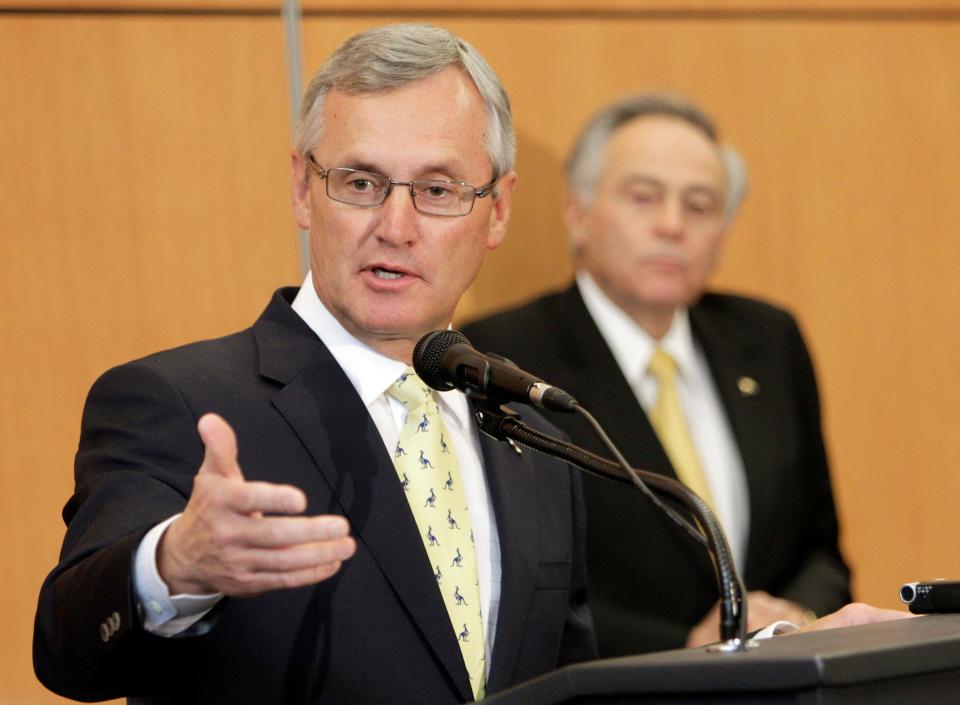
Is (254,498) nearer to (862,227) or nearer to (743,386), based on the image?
(743,386)

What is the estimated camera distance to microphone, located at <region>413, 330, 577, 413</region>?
63.2 inches

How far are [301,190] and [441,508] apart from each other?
57 cm

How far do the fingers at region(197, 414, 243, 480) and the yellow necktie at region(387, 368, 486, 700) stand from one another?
52 centimetres

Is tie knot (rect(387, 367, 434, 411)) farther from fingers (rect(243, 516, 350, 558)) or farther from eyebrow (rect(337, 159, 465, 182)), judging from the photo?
fingers (rect(243, 516, 350, 558))

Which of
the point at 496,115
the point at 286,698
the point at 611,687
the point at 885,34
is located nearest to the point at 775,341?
the point at 885,34

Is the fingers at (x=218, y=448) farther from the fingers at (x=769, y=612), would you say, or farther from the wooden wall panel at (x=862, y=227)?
the wooden wall panel at (x=862, y=227)

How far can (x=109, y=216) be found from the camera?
116 inches

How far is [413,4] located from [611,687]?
2522 mm

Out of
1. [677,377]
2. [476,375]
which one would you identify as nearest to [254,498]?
[476,375]

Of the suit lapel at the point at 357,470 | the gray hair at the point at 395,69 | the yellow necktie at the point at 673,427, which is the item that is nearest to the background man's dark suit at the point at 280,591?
the suit lapel at the point at 357,470

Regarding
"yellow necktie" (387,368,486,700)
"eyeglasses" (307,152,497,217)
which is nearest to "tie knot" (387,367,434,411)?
"yellow necktie" (387,368,486,700)

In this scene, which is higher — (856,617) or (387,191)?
(387,191)

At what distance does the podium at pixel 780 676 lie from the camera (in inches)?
50.3

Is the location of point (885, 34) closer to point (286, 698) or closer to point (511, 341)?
point (511, 341)
